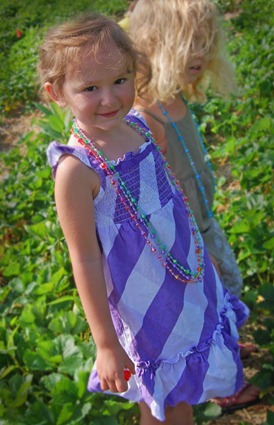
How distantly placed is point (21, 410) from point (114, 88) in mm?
1411

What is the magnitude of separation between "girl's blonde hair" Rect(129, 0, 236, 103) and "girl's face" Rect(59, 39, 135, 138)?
58 cm

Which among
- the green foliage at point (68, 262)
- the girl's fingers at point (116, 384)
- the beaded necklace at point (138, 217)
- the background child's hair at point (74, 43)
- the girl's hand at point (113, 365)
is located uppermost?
the background child's hair at point (74, 43)

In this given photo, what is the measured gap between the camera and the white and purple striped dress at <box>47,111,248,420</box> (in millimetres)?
1494

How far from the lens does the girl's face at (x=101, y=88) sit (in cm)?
134

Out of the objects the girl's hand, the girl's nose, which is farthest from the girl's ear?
the girl's hand

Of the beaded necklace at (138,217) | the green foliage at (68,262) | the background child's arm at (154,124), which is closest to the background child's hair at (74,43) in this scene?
the beaded necklace at (138,217)

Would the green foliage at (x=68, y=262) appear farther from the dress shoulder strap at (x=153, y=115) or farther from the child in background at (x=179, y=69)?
the dress shoulder strap at (x=153, y=115)

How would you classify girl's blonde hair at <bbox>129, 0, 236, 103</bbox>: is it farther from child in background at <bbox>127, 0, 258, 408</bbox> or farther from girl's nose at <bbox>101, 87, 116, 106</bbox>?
girl's nose at <bbox>101, 87, 116, 106</bbox>

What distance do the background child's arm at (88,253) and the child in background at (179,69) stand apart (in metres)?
0.61

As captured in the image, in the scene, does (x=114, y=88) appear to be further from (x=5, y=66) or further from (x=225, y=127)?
(x=5, y=66)

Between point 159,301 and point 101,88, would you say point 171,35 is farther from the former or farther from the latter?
point 159,301

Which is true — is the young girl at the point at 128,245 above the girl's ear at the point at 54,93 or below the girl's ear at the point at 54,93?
below

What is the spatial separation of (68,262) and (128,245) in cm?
144

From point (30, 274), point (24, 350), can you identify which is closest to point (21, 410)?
point (24, 350)
